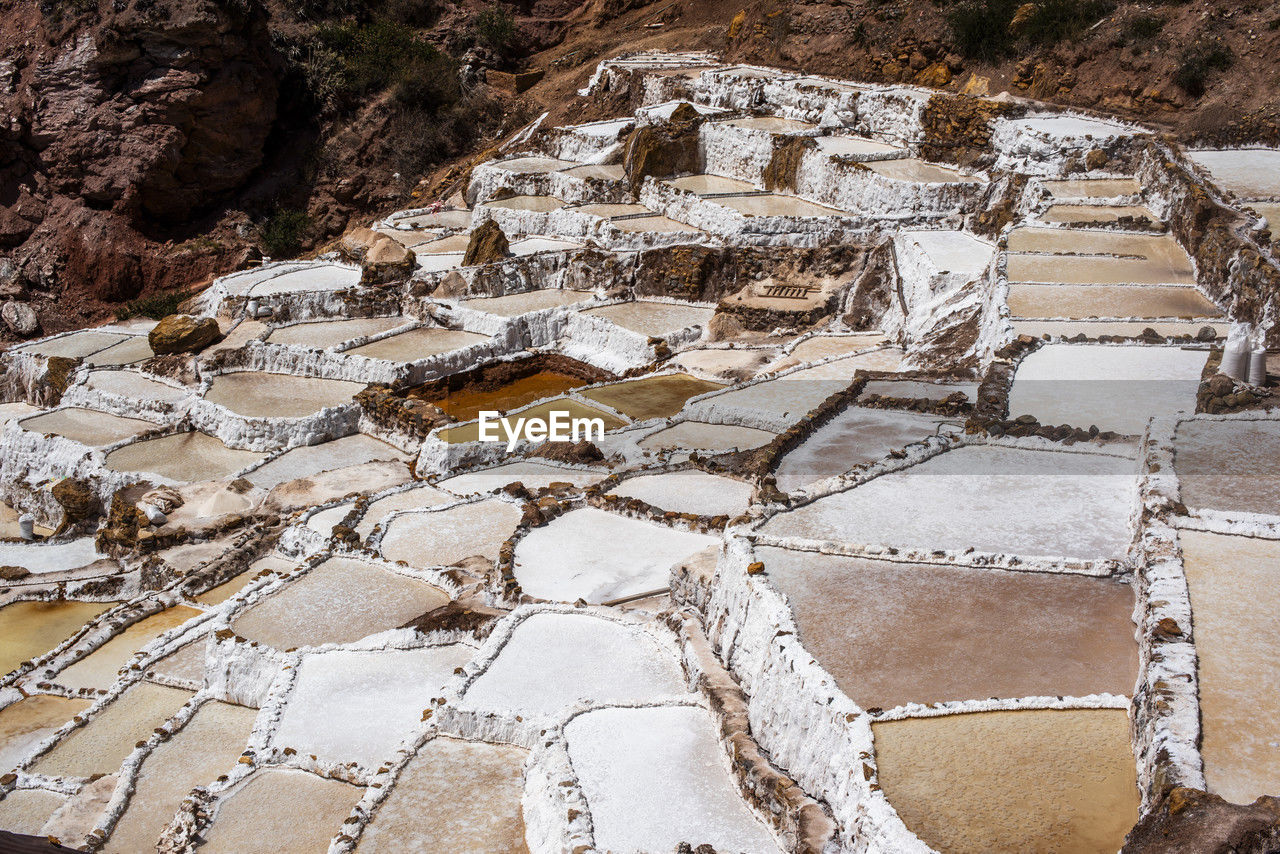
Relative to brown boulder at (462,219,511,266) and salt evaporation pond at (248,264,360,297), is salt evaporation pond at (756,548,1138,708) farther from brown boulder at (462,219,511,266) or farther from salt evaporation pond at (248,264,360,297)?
salt evaporation pond at (248,264,360,297)

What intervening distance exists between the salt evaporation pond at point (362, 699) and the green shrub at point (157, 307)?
1564 centimetres

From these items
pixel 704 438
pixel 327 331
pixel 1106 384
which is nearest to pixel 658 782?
pixel 1106 384

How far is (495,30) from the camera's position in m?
30.8

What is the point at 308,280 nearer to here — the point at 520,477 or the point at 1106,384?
the point at 520,477

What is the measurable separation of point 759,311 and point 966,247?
3190mm

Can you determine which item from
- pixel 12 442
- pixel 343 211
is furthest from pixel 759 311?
pixel 343 211

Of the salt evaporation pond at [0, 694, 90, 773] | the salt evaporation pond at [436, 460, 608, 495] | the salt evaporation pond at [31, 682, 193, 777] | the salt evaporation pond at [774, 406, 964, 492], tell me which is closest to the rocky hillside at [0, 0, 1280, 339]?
the salt evaporation pond at [774, 406, 964, 492]

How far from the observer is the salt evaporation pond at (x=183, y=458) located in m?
13.5

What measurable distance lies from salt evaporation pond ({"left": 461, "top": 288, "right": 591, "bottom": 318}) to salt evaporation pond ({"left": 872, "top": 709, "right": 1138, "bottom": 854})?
42.1ft

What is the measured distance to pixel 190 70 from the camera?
1012 inches

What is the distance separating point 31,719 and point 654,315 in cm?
1085

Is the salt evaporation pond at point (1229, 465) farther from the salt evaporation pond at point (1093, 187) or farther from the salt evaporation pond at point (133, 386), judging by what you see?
the salt evaporation pond at point (133, 386)

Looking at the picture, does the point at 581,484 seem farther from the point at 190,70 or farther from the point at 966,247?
the point at 190,70

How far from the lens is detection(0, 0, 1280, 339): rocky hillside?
20391mm
